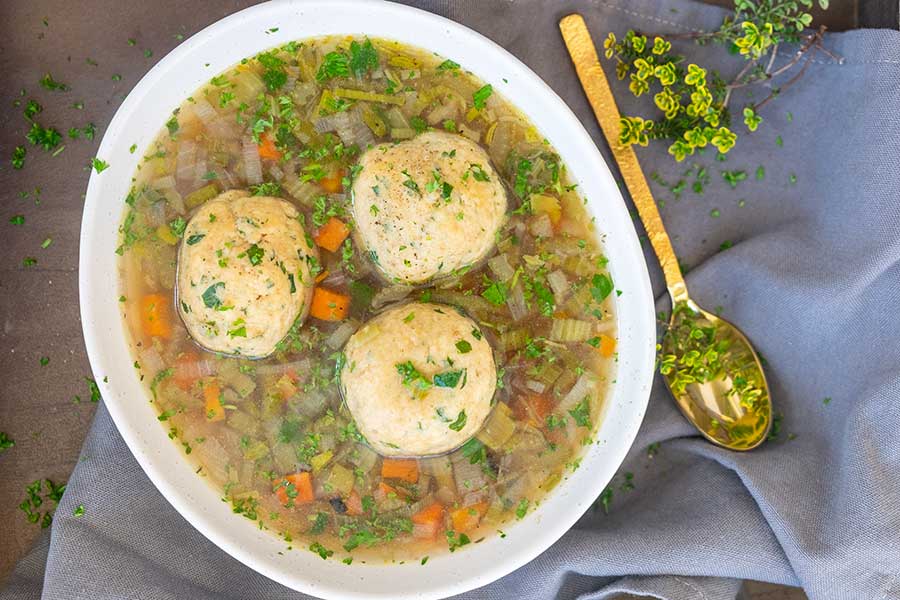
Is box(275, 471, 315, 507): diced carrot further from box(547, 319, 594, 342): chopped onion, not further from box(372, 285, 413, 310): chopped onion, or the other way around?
box(547, 319, 594, 342): chopped onion

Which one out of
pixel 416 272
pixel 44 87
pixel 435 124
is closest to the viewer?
pixel 416 272

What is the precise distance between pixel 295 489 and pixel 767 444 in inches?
64.7

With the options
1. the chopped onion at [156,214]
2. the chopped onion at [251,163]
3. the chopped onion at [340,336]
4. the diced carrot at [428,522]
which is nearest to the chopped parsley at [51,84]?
the chopped onion at [156,214]

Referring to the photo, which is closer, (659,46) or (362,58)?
(362,58)

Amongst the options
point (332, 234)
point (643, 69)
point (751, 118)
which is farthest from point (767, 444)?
point (332, 234)

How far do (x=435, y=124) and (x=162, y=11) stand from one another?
105 centimetres

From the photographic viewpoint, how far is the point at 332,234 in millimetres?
2393

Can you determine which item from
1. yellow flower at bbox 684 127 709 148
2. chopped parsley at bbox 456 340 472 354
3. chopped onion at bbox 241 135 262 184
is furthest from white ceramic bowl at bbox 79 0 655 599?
chopped parsley at bbox 456 340 472 354

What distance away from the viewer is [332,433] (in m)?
2.39

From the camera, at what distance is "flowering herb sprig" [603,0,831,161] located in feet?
8.40

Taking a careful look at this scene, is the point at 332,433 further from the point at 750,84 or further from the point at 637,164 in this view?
the point at 750,84

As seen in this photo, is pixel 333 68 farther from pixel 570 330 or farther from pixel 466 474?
pixel 466 474

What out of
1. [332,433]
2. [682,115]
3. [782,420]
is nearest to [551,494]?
[332,433]

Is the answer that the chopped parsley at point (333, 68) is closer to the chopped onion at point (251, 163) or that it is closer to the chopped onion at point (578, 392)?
the chopped onion at point (251, 163)
